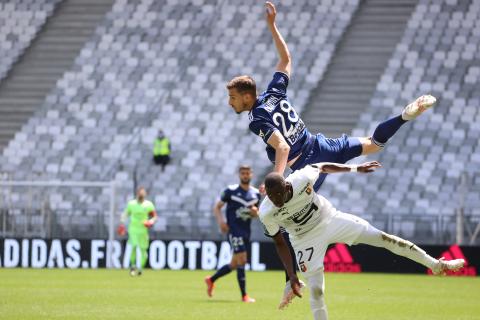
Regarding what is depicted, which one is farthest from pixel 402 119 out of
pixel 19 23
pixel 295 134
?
pixel 19 23

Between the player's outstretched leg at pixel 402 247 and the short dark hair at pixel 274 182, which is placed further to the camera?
the player's outstretched leg at pixel 402 247

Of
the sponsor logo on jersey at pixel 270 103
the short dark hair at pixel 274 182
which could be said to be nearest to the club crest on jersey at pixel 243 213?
the sponsor logo on jersey at pixel 270 103

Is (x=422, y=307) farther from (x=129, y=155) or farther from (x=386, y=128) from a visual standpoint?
(x=129, y=155)

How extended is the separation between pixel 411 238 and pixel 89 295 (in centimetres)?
1082

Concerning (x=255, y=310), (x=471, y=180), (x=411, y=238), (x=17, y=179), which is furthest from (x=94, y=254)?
(x=255, y=310)

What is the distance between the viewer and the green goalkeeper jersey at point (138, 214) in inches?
978

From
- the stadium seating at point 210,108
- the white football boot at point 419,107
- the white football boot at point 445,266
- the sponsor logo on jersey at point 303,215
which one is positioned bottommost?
the white football boot at point 445,266

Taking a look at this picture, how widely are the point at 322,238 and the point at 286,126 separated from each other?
1347 millimetres

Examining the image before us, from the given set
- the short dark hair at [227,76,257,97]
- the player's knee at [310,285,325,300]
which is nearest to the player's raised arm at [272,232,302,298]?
the player's knee at [310,285,325,300]

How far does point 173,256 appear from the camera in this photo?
89.1 ft

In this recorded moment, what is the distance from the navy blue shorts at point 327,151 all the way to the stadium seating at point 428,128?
47.3 ft

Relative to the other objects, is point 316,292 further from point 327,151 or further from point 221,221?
point 221,221

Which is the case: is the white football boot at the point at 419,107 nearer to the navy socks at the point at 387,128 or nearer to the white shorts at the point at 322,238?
the navy socks at the point at 387,128

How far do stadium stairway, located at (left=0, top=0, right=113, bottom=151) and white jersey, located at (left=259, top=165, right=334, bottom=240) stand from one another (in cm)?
2367
